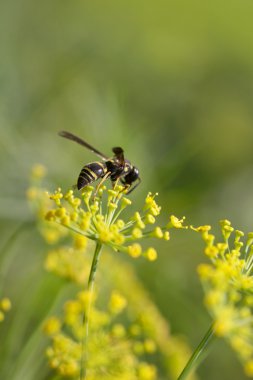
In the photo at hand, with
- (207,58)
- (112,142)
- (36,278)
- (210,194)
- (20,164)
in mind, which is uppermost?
(207,58)

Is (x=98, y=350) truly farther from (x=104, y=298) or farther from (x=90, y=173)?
(x=104, y=298)

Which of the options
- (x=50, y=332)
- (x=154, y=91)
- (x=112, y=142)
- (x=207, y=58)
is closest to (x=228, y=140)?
(x=154, y=91)

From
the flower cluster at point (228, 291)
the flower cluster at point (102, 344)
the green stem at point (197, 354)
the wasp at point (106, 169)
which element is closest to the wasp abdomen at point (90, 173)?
the wasp at point (106, 169)

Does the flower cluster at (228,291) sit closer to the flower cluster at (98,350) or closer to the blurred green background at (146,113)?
the flower cluster at (98,350)

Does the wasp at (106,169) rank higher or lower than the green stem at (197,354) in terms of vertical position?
higher

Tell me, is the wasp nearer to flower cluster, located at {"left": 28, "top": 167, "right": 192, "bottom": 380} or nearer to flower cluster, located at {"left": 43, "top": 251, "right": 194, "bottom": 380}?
flower cluster, located at {"left": 28, "top": 167, "right": 192, "bottom": 380}

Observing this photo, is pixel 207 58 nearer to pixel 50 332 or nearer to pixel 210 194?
pixel 210 194

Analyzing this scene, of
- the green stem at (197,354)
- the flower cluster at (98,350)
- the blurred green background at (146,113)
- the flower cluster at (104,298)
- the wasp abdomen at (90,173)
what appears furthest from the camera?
the blurred green background at (146,113)

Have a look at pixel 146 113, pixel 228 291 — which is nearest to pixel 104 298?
pixel 228 291
